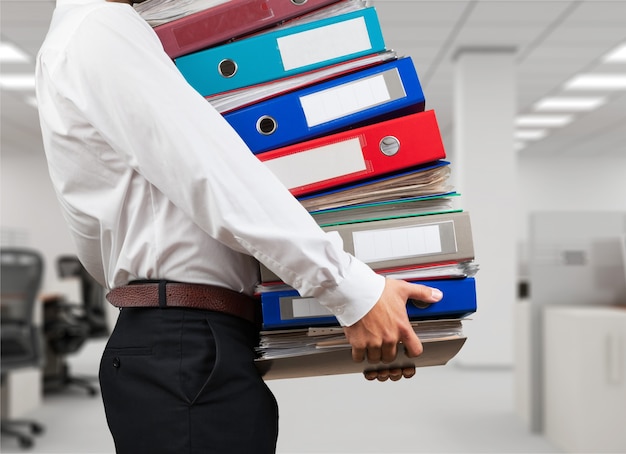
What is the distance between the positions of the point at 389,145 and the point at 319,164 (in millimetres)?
88

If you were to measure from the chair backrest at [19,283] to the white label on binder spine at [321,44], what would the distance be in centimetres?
298

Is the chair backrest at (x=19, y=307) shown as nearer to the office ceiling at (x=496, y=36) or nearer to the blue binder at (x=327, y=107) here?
the office ceiling at (x=496, y=36)

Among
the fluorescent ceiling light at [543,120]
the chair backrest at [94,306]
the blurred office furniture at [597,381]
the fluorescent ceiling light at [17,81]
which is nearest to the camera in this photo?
the blurred office furniture at [597,381]

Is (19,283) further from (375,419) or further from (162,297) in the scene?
(162,297)

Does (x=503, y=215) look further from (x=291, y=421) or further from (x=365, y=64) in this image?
A: (x=365, y=64)

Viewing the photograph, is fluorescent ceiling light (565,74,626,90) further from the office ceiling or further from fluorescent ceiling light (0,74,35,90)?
fluorescent ceiling light (0,74,35,90)

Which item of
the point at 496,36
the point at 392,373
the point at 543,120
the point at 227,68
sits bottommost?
the point at 392,373

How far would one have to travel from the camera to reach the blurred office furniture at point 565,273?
10.9 ft

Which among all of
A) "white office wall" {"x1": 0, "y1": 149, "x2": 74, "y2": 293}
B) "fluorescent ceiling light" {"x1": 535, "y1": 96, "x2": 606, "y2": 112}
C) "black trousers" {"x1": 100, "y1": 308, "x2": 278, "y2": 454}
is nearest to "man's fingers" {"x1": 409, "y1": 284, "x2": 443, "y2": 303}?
"black trousers" {"x1": 100, "y1": 308, "x2": 278, "y2": 454}

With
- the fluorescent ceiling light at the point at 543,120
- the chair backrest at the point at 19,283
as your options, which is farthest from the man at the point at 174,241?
→ the fluorescent ceiling light at the point at 543,120

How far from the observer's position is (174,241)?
81 centimetres

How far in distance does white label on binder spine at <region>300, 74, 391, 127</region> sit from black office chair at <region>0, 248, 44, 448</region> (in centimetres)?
278

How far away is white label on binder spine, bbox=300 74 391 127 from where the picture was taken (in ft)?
2.83

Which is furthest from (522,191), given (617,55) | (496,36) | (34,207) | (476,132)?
(34,207)
